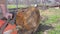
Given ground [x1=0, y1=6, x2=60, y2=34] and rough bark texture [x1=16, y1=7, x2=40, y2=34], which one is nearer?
rough bark texture [x1=16, y1=7, x2=40, y2=34]

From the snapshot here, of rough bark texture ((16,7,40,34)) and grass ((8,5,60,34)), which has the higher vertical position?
rough bark texture ((16,7,40,34))

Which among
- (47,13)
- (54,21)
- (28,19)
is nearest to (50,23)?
(54,21)

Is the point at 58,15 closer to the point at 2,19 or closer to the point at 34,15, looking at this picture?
the point at 34,15

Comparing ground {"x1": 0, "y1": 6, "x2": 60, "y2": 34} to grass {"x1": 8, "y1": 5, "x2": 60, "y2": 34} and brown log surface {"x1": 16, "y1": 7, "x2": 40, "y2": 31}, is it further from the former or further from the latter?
brown log surface {"x1": 16, "y1": 7, "x2": 40, "y2": 31}

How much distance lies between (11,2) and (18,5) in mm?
88

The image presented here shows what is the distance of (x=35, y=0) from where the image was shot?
1.86 meters

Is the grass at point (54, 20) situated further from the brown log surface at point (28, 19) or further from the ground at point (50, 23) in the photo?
the brown log surface at point (28, 19)

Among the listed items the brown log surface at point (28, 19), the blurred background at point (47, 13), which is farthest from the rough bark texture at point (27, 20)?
the blurred background at point (47, 13)

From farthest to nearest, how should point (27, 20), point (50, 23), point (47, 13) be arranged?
point (47, 13) → point (50, 23) → point (27, 20)

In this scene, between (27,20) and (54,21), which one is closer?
(27,20)

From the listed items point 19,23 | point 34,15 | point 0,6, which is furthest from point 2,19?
point 34,15

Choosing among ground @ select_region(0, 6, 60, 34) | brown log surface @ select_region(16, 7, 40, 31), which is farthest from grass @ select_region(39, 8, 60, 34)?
brown log surface @ select_region(16, 7, 40, 31)

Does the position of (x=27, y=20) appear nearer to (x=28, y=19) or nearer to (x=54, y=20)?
(x=28, y=19)

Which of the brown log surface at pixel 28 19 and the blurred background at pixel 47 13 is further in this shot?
the blurred background at pixel 47 13
